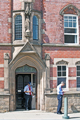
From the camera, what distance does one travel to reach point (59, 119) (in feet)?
47.8

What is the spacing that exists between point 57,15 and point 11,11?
2.93m

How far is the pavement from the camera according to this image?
14.9 meters

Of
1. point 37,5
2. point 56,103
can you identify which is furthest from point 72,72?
point 37,5

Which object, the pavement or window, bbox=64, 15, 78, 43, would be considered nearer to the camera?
the pavement

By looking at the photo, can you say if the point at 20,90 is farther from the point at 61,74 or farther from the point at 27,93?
the point at 61,74

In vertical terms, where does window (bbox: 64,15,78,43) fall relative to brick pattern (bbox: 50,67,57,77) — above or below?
above

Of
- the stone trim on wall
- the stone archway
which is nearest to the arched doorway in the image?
the stone archway

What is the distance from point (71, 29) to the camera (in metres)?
17.6

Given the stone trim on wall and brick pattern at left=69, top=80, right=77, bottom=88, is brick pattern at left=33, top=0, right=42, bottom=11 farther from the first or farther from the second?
brick pattern at left=69, top=80, right=77, bottom=88

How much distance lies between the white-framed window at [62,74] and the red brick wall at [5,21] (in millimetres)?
3689

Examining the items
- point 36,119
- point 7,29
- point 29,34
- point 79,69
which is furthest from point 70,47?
point 36,119

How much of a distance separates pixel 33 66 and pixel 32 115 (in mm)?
3101

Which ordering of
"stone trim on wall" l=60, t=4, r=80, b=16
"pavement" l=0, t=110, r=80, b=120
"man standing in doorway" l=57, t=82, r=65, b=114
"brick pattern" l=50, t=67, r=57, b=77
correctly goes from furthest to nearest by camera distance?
"stone trim on wall" l=60, t=4, r=80, b=16 → "brick pattern" l=50, t=67, r=57, b=77 → "man standing in doorway" l=57, t=82, r=65, b=114 → "pavement" l=0, t=110, r=80, b=120

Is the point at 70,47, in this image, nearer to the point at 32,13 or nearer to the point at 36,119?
the point at 32,13
